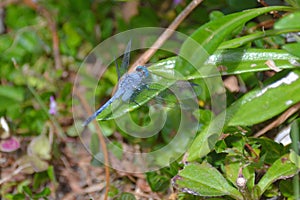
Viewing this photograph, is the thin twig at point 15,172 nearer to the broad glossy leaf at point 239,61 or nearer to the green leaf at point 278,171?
the broad glossy leaf at point 239,61

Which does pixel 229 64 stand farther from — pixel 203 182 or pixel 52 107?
pixel 52 107

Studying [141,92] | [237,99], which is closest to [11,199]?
[141,92]

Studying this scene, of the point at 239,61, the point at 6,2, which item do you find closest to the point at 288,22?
the point at 239,61

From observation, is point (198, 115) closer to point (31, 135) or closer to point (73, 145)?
point (73, 145)

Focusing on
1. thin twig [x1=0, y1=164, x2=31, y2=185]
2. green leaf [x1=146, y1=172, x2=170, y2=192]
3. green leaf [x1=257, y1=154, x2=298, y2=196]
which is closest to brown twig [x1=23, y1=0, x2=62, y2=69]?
thin twig [x1=0, y1=164, x2=31, y2=185]

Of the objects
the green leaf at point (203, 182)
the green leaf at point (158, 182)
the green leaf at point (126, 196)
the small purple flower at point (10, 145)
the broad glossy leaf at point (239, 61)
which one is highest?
the broad glossy leaf at point (239, 61)

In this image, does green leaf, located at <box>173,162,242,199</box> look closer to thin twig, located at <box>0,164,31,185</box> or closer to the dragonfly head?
the dragonfly head

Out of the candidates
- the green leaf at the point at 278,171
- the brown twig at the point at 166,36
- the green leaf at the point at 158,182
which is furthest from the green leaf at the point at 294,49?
the green leaf at the point at 158,182
